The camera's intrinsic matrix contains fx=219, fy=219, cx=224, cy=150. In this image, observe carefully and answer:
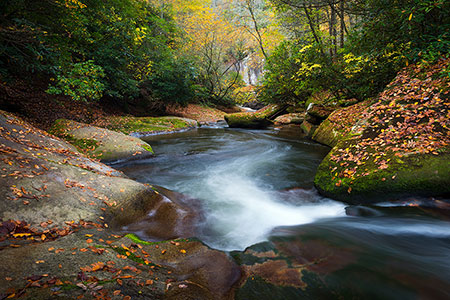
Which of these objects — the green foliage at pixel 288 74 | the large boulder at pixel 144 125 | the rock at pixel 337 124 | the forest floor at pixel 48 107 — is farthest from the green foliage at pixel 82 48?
the rock at pixel 337 124

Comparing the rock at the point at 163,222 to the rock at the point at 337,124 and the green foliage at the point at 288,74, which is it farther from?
the green foliage at the point at 288,74

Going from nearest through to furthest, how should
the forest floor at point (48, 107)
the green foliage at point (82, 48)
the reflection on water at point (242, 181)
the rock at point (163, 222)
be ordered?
the rock at point (163, 222), the reflection on water at point (242, 181), the green foliage at point (82, 48), the forest floor at point (48, 107)

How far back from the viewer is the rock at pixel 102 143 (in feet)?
22.7

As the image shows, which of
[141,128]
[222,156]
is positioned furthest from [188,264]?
[141,128]

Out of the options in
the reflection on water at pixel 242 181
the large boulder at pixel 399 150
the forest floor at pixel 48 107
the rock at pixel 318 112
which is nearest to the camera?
the large boulder at pixel 399 150

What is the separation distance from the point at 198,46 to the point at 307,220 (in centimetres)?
2095

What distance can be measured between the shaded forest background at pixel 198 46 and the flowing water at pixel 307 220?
3.45 m

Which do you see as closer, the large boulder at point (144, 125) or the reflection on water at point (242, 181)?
the reflection on water at point (242, 181)

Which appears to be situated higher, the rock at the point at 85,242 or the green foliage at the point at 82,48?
the green foliage at the point at 82,48

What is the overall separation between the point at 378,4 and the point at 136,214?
821 cm

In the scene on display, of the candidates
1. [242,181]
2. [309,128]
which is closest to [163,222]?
[242,181]

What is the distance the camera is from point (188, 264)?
253cm

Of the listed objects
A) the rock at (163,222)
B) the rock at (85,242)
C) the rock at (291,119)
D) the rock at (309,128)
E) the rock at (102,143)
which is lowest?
the rock at (163,222)

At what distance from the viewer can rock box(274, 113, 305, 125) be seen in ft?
49.5
